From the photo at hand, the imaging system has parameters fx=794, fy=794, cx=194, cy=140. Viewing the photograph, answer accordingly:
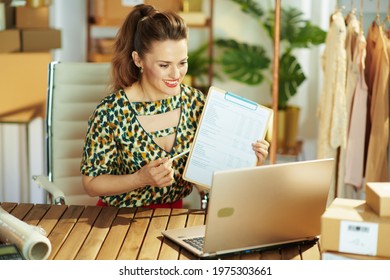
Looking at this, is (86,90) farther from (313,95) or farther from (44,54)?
(313,95)

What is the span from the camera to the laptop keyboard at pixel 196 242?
7.07 ft

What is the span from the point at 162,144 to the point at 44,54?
181 centimetres

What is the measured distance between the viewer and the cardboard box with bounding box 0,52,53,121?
429 centimetres

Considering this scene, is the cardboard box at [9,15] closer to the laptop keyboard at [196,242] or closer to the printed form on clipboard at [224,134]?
the printed form on clipboard at [224,134]

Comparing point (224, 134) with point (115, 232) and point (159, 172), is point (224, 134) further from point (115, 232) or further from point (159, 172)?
point (115, 232)

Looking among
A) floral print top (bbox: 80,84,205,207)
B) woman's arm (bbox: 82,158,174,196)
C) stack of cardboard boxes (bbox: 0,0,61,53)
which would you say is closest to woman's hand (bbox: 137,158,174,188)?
woman's arm (bbox: 82,158,174,196)

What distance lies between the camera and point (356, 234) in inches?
74.7

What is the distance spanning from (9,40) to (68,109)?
138 cm

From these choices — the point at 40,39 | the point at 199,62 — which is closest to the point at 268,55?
the point at 199,62

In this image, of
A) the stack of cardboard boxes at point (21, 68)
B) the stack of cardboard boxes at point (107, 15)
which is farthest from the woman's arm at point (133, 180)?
the stack of cardboard boxes at point (107, 15)

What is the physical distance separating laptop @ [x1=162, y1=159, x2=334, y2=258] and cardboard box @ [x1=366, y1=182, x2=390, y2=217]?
14 centimetres

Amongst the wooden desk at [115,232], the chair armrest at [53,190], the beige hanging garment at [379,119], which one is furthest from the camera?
the beige hanging garment at [379,119]

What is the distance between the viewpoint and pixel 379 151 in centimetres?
361

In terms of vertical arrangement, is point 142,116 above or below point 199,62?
above
